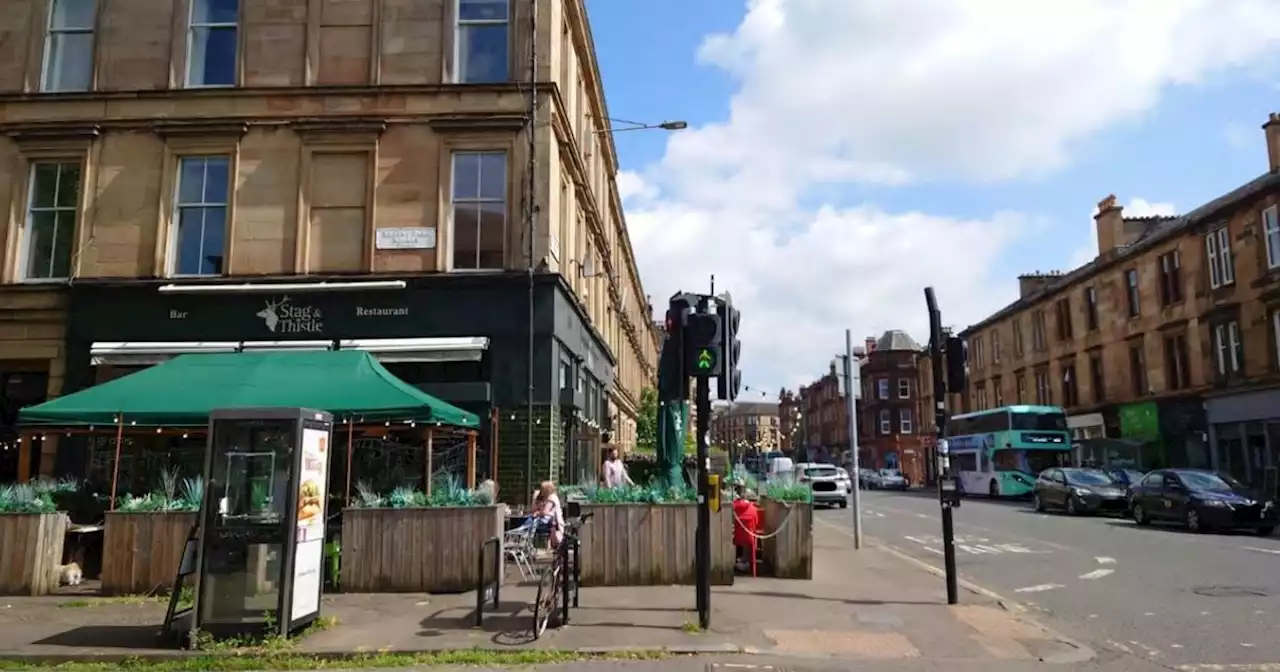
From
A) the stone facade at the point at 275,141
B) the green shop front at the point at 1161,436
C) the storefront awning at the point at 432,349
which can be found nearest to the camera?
the storefront awning at the point at 432,349

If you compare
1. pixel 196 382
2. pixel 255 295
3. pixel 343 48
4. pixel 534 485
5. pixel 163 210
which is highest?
pixel 343 48

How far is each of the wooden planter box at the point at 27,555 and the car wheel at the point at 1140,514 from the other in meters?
24.2

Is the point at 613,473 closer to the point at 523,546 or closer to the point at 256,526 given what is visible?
the point at 523,546

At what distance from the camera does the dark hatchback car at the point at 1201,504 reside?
850 inches

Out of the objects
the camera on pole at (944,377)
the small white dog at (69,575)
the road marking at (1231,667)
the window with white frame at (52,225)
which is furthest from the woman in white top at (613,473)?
the window with white frame at (52,225)

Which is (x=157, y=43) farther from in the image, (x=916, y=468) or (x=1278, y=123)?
(x=916, y=468)

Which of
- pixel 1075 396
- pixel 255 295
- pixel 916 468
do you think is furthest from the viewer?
pixel 916 468

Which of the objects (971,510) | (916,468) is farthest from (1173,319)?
(916,468)

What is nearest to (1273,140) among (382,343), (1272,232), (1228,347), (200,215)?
(1272,232)

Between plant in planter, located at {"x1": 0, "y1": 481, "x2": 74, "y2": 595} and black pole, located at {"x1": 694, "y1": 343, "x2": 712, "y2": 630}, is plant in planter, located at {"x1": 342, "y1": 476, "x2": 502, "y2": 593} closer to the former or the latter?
black pole, located at {"x1": 694, "y1": 343, "x2": 712, "y2": 630}

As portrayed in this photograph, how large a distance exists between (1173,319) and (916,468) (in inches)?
1923

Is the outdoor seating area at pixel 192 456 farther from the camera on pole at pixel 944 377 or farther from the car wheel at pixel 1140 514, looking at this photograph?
the car wheel at pixel 1140 514

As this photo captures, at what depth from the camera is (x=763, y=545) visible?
1362 cm

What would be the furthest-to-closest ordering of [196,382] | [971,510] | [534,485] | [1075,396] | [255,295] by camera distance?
[1075,396] → [971,510] → [255,295] → [534,485] → [196,382]
